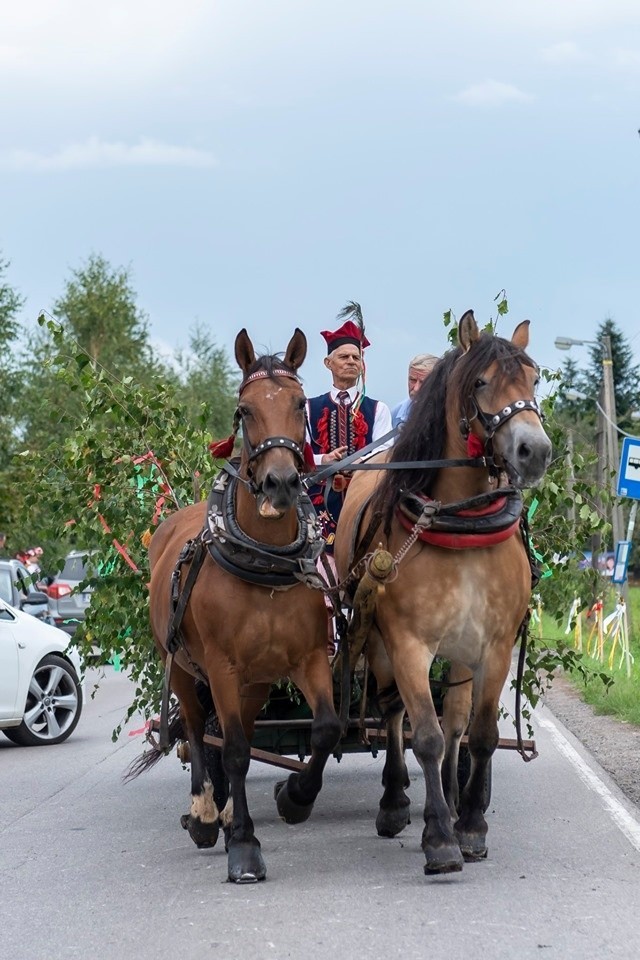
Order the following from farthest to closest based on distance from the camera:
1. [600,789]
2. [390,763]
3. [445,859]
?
[600,789] < [390,763] < [445,859]

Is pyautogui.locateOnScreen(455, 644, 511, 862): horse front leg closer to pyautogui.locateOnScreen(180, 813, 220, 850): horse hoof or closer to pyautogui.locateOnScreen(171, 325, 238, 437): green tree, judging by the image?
pyautogui.locateOnScreen(180, 813, 220, 850): horse hoof

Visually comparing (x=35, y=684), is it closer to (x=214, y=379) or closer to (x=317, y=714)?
(x=317, y=714)

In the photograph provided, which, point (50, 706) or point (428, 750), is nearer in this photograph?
point (428, 750)

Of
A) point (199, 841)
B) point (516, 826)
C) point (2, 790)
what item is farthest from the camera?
point (2, 790)

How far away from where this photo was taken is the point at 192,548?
23.0 feet

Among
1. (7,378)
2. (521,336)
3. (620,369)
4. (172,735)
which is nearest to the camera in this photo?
(521,336)

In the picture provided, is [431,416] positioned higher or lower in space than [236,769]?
higher

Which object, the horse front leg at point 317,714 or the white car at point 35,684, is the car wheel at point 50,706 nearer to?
the white car at point 35,684

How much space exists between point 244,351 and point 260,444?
0.56 meters

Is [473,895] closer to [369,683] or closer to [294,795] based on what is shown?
[294,795]

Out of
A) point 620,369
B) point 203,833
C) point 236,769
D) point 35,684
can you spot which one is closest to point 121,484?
point 203,833

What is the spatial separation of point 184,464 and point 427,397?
8.49 feet

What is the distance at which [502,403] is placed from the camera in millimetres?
6344

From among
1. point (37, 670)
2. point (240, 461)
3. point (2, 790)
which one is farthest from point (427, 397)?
point (37, 670)
